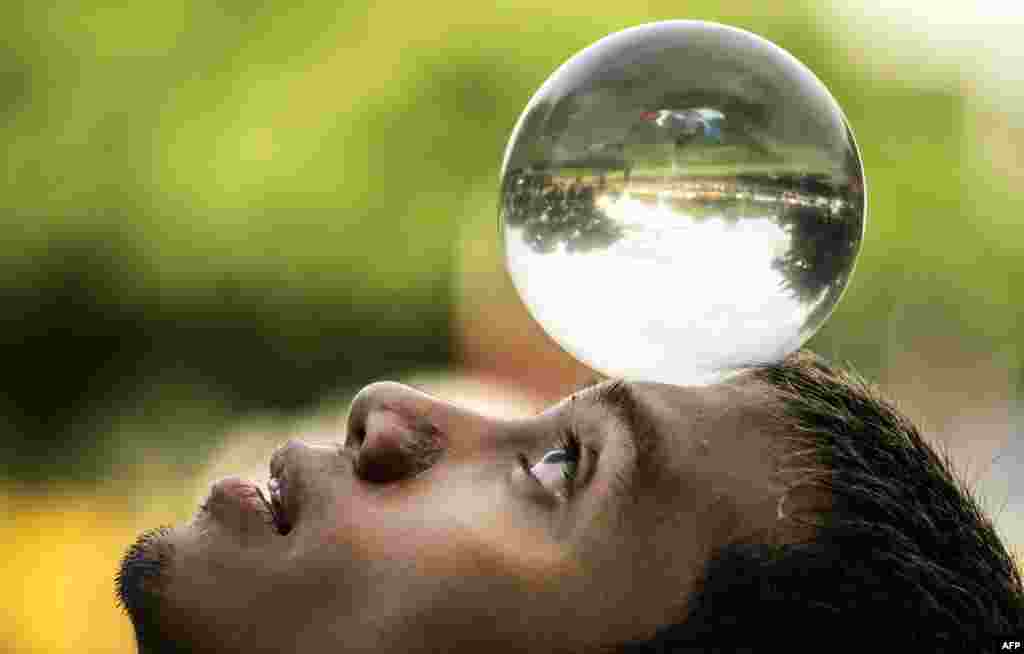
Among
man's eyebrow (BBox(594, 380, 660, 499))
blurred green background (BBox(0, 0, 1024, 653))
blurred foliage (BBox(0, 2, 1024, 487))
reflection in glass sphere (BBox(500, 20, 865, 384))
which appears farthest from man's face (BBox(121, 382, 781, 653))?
blurred foliage (BBox(0, 2, 1024, 487))

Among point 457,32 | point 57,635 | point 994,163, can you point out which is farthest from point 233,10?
point 994,163

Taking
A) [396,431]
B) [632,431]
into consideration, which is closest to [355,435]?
[396,431]

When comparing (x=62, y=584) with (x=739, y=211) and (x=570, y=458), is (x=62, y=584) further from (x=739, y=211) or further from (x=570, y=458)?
(x=739, y=211)

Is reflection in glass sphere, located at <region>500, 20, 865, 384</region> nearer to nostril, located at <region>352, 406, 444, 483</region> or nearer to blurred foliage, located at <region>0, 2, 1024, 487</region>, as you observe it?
nostril, located at <region>352, 406, 444, 483</region>

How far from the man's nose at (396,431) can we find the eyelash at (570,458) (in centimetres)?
16

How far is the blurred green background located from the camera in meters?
9.14

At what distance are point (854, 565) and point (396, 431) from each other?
85 cm

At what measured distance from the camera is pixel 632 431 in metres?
2.50

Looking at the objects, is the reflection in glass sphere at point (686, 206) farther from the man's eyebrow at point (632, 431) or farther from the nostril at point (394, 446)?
the nostril at point (394, 446)

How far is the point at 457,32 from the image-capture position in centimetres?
951

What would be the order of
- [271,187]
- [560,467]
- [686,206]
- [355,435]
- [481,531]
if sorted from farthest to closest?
1. [271,187]
2. [355,435]
3. [560,467]
4. [481,531]
5. [686,206]

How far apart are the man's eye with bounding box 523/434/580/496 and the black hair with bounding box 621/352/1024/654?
0.30 metres

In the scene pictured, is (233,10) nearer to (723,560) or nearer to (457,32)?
(457,32)

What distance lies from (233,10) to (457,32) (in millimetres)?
1582
